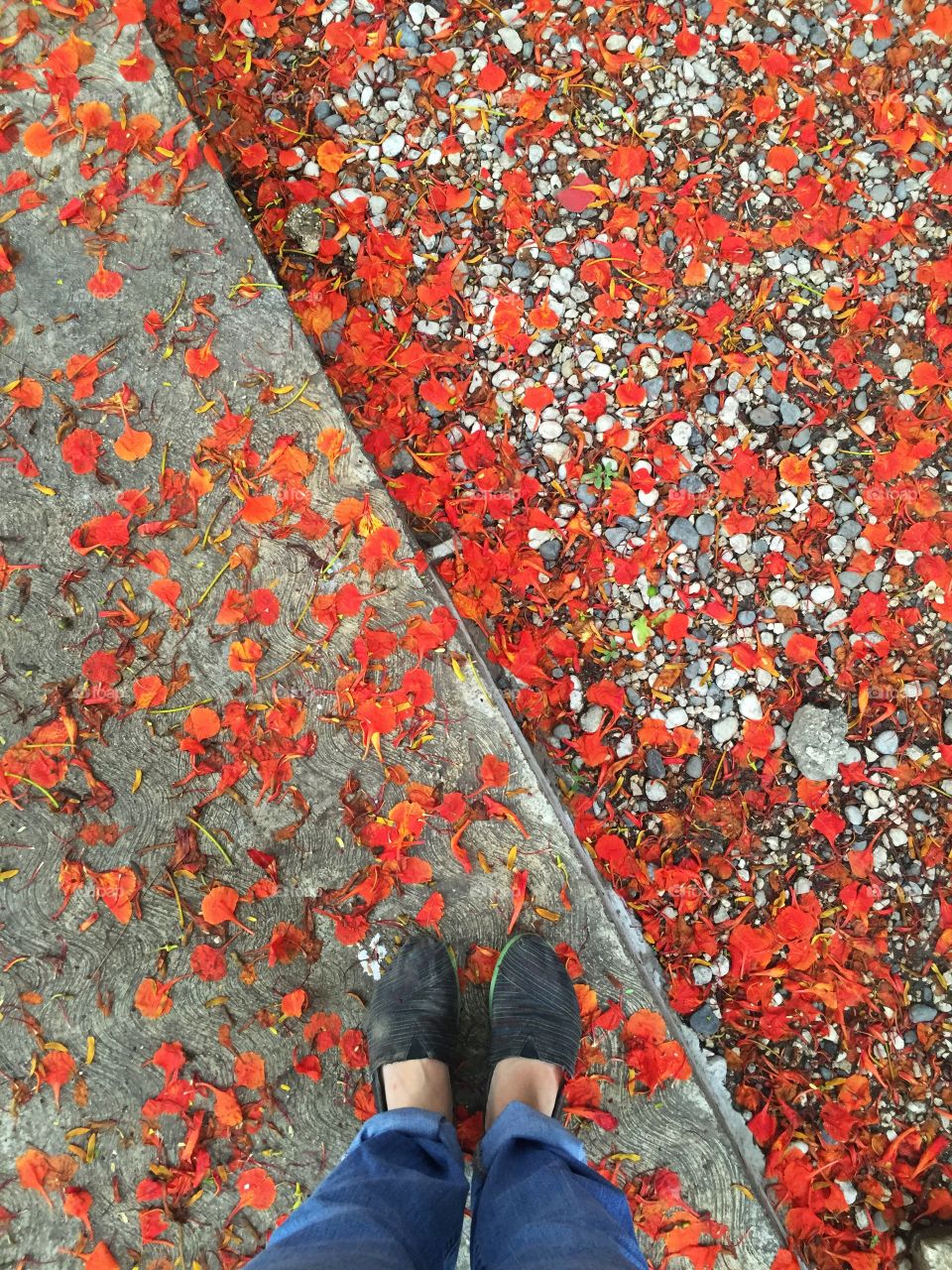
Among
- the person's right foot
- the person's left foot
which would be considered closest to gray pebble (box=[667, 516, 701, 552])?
the person's right foot

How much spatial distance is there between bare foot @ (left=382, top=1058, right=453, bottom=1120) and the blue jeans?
12 cm

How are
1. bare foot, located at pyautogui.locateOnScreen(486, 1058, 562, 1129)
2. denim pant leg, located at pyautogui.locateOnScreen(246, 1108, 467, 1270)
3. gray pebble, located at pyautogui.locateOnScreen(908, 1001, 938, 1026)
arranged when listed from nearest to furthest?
denim pant leg, located at pyautogui.locateOnScreen(246, 1108, 467, 1270) < bare foot, located at pyautogui.locateOnScreen(486, 1058, 562, 1129) < gray pebble, located at pyautogui.locateOnScreen(908, 1001, 938, 1026)

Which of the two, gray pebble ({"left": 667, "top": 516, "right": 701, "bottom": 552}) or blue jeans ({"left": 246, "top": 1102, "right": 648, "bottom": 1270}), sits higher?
gray pebble ({"left": 667, "top": 516, "right": 701, "bottom": 552})

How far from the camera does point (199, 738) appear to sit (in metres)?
1.90

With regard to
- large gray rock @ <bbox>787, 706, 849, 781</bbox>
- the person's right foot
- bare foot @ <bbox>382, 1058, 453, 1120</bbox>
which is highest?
large gray rock @ <bbox>787, 706, 849, 781</bbox>

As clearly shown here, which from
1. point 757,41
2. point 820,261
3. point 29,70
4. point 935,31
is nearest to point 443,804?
point 820,261

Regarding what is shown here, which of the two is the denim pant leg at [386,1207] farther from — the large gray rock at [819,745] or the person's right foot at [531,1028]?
the large gray rock at [819,745]

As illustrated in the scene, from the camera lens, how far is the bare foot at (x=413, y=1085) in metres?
1.76

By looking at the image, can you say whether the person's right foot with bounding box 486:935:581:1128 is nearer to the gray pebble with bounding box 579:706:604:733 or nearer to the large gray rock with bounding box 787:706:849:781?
the gray pebble with bounding box 579:706:604:733

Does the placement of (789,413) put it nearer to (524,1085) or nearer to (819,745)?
(819,745)

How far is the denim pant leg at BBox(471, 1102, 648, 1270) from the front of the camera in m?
1.29

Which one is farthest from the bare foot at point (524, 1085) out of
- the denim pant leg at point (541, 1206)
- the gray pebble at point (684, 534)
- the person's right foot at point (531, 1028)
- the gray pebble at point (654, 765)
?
the gray pebble at point (684, 534)

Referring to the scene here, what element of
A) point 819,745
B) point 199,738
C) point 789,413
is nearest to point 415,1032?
point 199,738

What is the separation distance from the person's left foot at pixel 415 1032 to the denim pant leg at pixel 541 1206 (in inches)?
7.8
